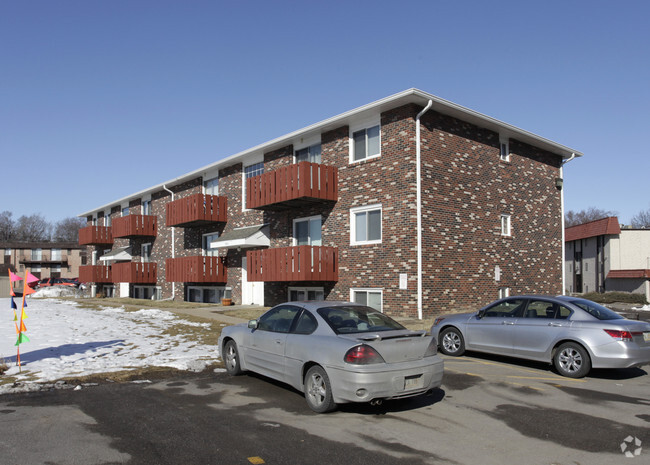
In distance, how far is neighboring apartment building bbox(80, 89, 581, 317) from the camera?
1755cm

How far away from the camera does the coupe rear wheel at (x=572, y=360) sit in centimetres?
883

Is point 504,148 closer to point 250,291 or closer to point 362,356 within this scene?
point 250,291

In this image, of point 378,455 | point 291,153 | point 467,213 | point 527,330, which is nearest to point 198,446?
point 378,455

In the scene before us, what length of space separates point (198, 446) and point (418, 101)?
14.5 metres

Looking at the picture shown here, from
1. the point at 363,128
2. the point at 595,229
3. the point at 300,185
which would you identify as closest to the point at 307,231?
the point at 300,185

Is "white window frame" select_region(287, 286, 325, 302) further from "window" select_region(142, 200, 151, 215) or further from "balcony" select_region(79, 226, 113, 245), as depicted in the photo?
"balcony" select_region(79, 226, 113, 245)

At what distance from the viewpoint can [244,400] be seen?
7.26m

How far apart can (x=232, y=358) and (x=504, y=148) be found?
16929 millimetres

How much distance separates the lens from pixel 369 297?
18.5 meters

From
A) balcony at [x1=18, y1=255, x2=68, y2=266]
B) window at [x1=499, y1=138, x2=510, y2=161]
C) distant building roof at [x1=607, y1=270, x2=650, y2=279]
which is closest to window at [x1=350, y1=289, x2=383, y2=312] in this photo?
window at [x1=499, y1=138, x2=510, y2=161]

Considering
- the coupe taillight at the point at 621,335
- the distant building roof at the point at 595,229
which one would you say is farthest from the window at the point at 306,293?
the distant building roof at the point at 595,229

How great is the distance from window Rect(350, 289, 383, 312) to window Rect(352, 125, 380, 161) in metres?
4.83

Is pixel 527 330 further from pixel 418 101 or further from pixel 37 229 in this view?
pixel 37 229

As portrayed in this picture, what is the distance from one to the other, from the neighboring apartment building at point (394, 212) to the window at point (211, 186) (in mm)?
1028
